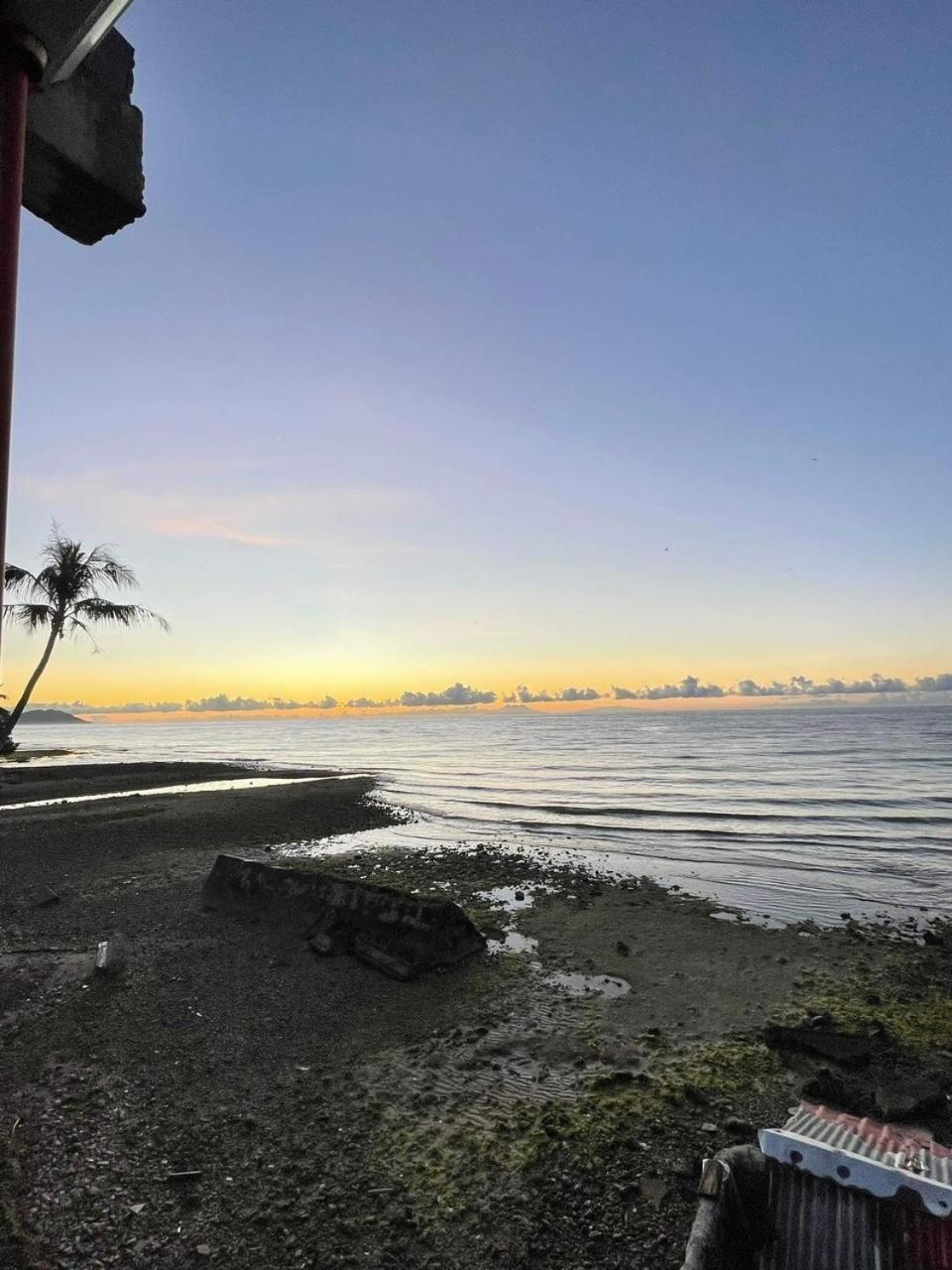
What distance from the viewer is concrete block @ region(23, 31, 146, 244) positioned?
1.84 m

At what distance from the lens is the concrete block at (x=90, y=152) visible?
6.04 feet

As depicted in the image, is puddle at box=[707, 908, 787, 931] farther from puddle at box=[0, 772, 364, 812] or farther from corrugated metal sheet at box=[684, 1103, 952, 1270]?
puddle at box=[0, 772, 364, 812]

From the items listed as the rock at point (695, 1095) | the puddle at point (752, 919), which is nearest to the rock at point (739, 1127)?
the rock at point (695, 1095)

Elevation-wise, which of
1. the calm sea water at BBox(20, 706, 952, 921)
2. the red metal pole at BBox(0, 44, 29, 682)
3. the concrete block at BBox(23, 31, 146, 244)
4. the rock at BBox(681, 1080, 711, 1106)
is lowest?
the calm sea water at BBox(20, 706, 952, 921)

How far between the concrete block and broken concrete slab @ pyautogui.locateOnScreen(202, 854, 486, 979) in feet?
25.2

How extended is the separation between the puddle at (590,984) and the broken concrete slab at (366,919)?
1.09 m

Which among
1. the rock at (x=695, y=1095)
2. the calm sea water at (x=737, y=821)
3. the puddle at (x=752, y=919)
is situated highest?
the rock at (x=695, y=1095)

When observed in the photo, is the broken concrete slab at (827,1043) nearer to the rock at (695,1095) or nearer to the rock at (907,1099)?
the rock at (907,1099)

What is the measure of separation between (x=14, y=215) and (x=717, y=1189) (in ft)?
13.7

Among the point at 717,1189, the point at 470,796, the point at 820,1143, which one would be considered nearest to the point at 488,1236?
the point at 717,1189

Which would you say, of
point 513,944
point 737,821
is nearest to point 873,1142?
point 513,944

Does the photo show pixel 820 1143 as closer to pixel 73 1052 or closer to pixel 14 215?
pixel 14 215

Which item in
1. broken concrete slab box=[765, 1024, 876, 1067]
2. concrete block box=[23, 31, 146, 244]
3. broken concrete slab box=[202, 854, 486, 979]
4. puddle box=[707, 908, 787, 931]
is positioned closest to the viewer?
concrete block box=[23, 31, 146, 244]

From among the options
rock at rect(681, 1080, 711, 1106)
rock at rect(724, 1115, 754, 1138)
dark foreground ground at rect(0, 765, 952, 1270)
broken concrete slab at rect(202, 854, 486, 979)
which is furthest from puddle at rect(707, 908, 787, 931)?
rock at rect(724, 1115, 754, 1138)
